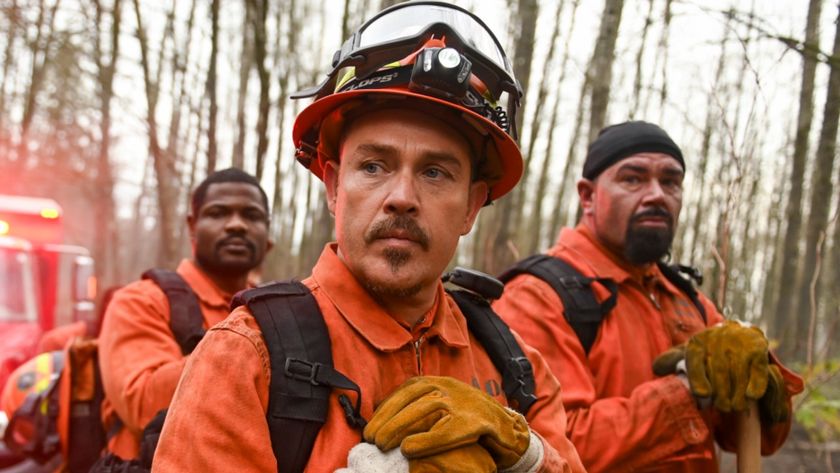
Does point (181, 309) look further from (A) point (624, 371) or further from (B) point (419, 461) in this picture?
(B) point (419, 461)

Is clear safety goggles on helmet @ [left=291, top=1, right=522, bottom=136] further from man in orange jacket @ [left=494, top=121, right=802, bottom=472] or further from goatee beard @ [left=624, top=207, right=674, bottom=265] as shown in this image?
goatee beard @ [left=624, top=207, right=674, bottom=265]

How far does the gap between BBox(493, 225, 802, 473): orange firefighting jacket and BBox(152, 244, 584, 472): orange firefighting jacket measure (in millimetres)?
632

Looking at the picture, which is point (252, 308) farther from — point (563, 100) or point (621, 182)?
point (563, 100)

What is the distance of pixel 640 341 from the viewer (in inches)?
121

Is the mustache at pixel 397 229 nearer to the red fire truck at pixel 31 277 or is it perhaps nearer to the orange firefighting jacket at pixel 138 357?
the orange firefighting jacket at pixel 138 357

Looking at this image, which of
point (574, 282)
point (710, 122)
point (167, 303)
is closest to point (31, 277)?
point (167, 303)

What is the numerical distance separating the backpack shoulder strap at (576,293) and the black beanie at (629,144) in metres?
0.65

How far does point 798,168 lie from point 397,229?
772cm

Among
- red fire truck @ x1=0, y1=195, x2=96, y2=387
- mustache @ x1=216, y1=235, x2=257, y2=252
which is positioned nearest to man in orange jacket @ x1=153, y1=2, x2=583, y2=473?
mustache @ x1=216, y1=235, x2=257, y2=252

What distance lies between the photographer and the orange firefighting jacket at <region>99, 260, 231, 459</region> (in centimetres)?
288

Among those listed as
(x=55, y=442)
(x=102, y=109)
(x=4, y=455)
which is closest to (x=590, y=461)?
(x=55, y=442)

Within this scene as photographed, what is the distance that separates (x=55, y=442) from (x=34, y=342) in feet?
10.7

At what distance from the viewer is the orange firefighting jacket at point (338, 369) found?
4.87 ft

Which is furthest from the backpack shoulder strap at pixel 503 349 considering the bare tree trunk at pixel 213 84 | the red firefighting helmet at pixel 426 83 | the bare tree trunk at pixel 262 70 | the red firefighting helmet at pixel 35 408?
the bare tree trunk at pixel 213 84
